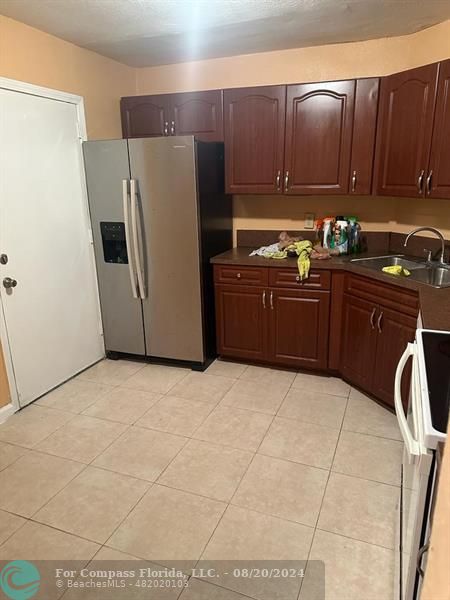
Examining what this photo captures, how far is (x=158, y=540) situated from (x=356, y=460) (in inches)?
43.1

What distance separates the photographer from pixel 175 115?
128 inches

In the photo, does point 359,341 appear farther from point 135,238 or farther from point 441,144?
point 135,238

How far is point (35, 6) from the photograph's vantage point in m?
2.29

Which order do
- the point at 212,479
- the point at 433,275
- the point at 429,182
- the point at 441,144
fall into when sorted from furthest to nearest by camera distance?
1. the point at 433,275
2. the point at 429,182
3. the point at 441,144
4. the point at 212,479

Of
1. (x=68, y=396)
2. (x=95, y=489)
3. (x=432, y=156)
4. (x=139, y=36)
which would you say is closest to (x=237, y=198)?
(x=139, y=36)

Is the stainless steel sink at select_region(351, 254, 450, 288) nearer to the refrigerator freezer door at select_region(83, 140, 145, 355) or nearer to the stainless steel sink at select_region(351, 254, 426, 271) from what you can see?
the stainless steel sink at select_region(351, 254, 426, 271)

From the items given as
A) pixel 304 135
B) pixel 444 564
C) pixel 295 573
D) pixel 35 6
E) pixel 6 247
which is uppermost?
pixel 35 6

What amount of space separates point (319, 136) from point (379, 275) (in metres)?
1.12

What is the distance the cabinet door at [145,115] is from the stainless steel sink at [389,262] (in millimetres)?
1849

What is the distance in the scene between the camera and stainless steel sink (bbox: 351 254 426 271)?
111 inches

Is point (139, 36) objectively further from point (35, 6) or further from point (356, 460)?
point (356, 460)

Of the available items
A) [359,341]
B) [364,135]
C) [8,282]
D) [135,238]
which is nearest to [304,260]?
[359,341]

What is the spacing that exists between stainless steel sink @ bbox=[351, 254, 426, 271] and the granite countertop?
3.5 inches

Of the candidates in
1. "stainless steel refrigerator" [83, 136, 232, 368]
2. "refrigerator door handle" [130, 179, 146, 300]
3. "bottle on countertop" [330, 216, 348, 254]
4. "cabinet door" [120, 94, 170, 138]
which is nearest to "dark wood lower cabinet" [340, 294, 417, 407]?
"bottle on countertop" [330, 216, 348, 254]
